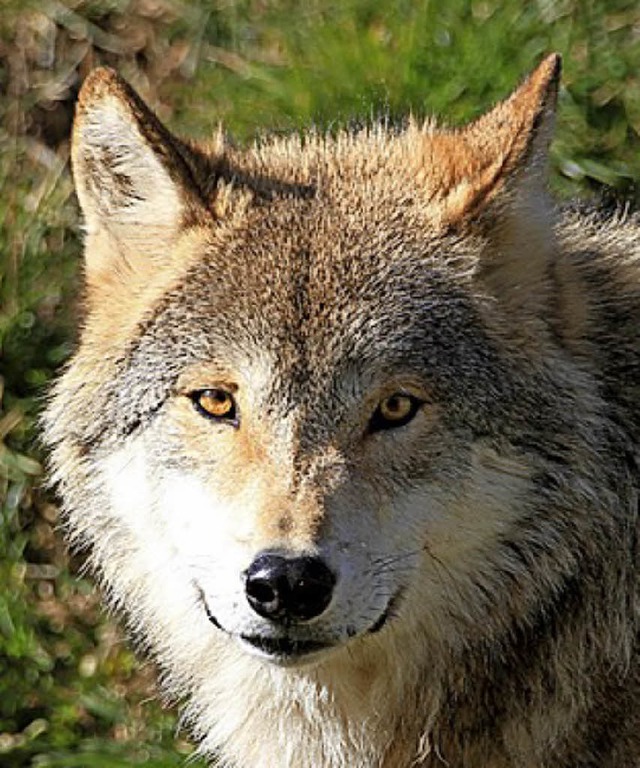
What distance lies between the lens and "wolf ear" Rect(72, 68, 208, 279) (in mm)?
5155

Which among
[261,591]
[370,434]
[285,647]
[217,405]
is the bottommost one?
[285,647]

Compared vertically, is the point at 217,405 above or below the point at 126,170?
below

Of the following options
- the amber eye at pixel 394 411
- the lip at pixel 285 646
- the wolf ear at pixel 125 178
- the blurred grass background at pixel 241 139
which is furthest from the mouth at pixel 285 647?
the blurred grass background at pixel 241 139

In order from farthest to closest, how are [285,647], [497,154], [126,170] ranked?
[126,170]
[497,154]
[285,647]

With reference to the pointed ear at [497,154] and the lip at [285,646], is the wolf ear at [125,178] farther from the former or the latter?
the lip at [285,646]

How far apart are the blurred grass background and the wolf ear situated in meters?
2.13

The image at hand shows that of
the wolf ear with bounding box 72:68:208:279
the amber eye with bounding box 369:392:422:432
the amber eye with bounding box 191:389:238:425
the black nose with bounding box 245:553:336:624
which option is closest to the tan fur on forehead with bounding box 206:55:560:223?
the wolf ear with bounding box 72:68:208:279

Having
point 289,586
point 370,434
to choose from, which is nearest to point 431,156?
point 370,434

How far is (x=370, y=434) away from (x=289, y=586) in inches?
24.0

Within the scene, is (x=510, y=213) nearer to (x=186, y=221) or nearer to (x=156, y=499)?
(x=186, y=221)

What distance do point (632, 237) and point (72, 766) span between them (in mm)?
3359

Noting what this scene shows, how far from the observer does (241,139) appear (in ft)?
26.7

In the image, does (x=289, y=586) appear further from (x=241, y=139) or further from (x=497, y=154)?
(x=241, y=139)

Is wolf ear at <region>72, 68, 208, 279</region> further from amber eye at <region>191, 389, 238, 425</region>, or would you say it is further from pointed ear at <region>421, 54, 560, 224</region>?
pointed ear at <region>421, 54, 560, 224</region>
